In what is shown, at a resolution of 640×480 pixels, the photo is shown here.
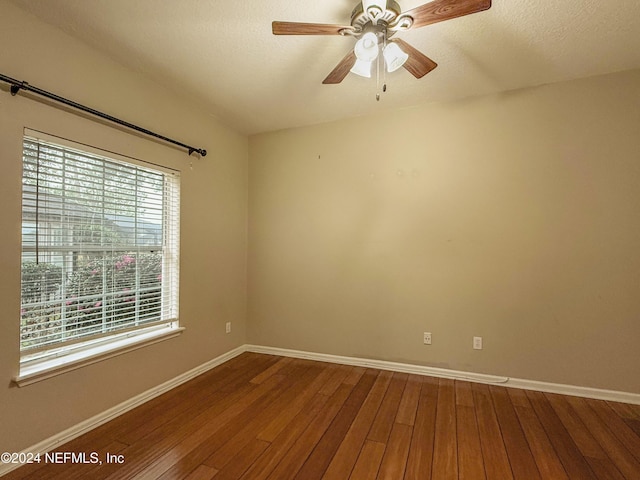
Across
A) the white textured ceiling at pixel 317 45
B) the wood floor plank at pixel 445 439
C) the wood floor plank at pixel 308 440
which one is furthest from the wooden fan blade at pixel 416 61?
the wood floor plank at pixel 308 440

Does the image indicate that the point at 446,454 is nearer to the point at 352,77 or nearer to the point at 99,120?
the point at 352,77

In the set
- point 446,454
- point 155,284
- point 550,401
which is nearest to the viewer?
point 446,454

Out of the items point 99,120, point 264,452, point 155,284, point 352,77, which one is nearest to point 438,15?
point 352,77

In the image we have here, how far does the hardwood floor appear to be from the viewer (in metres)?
1.74

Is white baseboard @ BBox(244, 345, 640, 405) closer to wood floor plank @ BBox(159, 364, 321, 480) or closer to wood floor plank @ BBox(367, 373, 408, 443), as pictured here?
wood floor plank @ BBox(367, 373, 408, 443)

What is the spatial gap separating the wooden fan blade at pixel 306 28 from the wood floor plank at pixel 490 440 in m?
2.53

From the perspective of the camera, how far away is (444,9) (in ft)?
4.83

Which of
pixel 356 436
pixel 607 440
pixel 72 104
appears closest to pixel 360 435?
pixel 356 436

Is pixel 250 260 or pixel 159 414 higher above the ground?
pixel 250 260

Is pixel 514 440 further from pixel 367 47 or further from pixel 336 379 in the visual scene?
pixel 367 47

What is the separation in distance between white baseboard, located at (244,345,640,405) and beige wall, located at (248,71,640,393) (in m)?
0.06

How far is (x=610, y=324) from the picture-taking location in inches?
99.0

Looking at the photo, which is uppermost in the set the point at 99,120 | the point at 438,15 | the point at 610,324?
the point at 438,15

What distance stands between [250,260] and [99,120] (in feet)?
6.78
